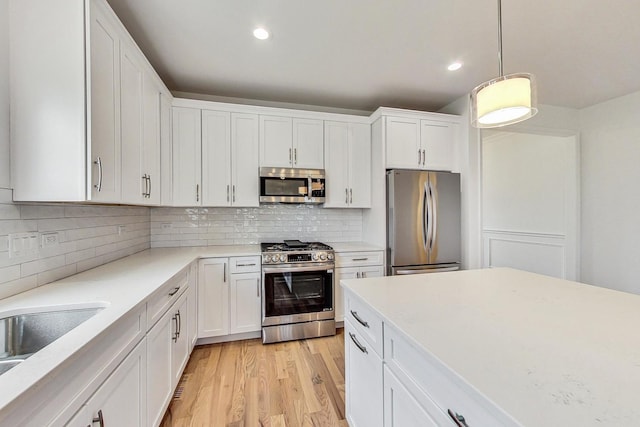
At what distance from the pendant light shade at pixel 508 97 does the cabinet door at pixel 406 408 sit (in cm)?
135

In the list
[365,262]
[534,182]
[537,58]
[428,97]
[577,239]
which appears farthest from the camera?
[534,182]

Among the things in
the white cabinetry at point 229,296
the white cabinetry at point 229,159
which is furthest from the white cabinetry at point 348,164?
the white cabinetry at point 229,296

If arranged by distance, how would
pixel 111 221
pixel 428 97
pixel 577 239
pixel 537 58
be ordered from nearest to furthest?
pixel 111 221 < pixel 537 58 < pixel 428 97 < pixel 577 239

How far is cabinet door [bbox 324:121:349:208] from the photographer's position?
3.21m

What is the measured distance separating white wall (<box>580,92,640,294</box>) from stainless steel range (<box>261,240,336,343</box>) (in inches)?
136

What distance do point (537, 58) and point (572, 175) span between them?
2101 mm

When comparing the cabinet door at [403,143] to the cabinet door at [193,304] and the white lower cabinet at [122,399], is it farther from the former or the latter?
the white lower cabinet at [122,399]

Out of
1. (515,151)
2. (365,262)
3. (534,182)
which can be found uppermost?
(515,151)

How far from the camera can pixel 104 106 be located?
60.6 inches

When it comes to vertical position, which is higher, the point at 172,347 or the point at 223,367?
Result: the point at 172,347

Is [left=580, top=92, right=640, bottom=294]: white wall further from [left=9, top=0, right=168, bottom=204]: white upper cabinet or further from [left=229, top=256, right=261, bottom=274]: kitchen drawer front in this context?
[left=9, top=0, right=168, bottom=204]: white upper cabinet

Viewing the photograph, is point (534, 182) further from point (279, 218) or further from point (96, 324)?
point (96, 324)

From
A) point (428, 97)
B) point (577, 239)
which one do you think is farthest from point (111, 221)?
point (577, 239)

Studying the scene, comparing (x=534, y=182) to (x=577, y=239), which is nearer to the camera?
(x=577, y=239)
